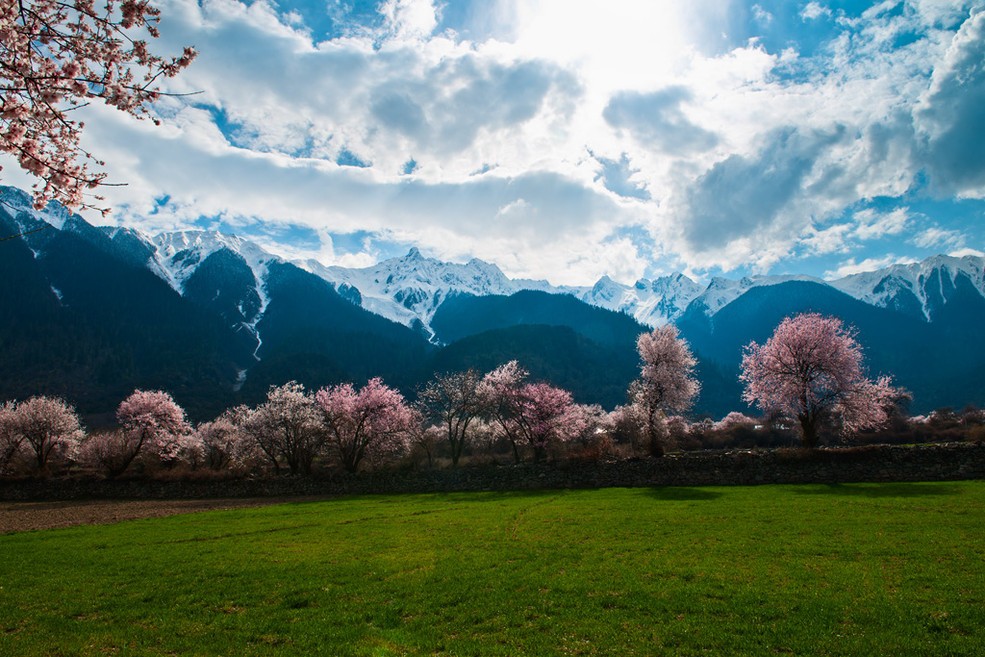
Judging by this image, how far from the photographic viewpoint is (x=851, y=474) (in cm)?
3941

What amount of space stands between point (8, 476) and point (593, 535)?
81539 millimetres

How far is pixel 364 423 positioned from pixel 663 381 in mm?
40833

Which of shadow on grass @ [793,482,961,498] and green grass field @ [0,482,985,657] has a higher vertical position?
green grass field @ [0,482,985,657]

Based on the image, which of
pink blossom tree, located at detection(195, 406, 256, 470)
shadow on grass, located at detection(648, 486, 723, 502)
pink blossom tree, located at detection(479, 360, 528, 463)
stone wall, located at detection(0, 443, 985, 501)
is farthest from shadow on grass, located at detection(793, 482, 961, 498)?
pink blossom tree, located at detection(195, 406, 256, 470)

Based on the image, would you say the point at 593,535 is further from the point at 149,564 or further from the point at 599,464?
the point at 599,464

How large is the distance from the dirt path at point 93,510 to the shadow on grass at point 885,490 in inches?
1955

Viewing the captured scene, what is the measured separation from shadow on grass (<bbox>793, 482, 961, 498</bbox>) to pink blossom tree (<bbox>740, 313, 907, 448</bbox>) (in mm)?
11284

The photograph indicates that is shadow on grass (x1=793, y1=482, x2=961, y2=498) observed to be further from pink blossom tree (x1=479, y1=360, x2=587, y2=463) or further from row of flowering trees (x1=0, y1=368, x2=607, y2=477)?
row of flowering trees (x1=0, y1=368, x2=607, y2=477)

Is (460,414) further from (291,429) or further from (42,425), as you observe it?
(42,425)

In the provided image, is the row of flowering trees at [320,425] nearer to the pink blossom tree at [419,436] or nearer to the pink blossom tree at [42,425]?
the pink blossom tree at [42,425]

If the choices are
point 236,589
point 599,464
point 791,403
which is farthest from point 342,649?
point 791,403

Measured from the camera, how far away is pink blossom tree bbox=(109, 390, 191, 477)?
68.0 m

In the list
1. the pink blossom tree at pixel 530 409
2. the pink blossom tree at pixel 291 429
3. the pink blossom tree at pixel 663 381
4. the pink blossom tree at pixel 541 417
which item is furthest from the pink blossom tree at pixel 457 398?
the pink blossom tree at pixel 663 381

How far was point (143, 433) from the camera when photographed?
69.6m
